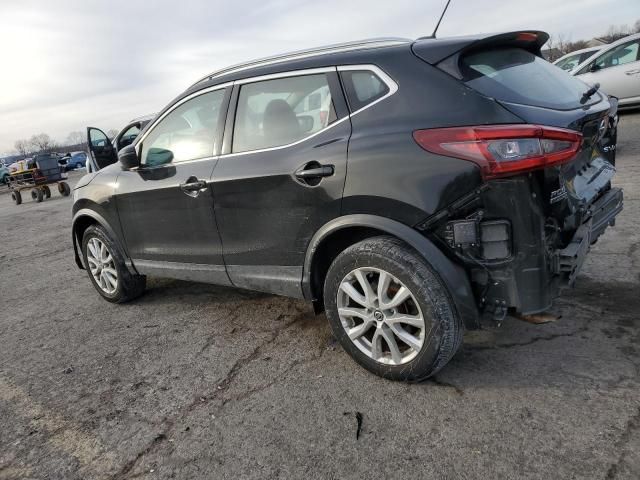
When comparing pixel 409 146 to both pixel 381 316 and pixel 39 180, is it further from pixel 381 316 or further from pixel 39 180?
pixel 39 180

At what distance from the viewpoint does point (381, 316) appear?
2746mm

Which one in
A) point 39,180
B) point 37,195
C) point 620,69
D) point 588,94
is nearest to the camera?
point 588,94

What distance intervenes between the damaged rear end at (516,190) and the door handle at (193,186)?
1.63 meters

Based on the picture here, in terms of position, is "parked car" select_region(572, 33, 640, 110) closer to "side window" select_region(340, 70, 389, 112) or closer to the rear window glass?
the rear window glass

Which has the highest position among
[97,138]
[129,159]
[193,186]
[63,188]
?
[97,138]

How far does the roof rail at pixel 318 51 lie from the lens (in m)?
2.95

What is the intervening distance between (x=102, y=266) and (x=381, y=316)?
302 centimetres

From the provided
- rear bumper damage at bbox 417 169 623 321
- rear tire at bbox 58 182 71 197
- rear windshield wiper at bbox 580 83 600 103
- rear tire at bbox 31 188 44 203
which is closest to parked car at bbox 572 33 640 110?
rear windshield wiper at bbox 580 83 600 103

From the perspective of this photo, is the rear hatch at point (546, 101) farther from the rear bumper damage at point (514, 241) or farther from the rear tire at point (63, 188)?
the rear tire at point (63, 188)

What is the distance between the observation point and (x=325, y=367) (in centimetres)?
307

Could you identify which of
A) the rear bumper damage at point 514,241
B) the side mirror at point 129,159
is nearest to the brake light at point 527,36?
the rear bumper damage at point 514,241

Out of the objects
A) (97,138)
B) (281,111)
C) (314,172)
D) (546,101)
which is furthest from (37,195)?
(546,101)

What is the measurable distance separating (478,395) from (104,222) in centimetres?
345

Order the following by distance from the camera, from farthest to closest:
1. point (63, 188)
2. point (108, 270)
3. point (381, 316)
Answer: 1. point (63, 188)
2. point (108, 270)
3. point (381, 316)
